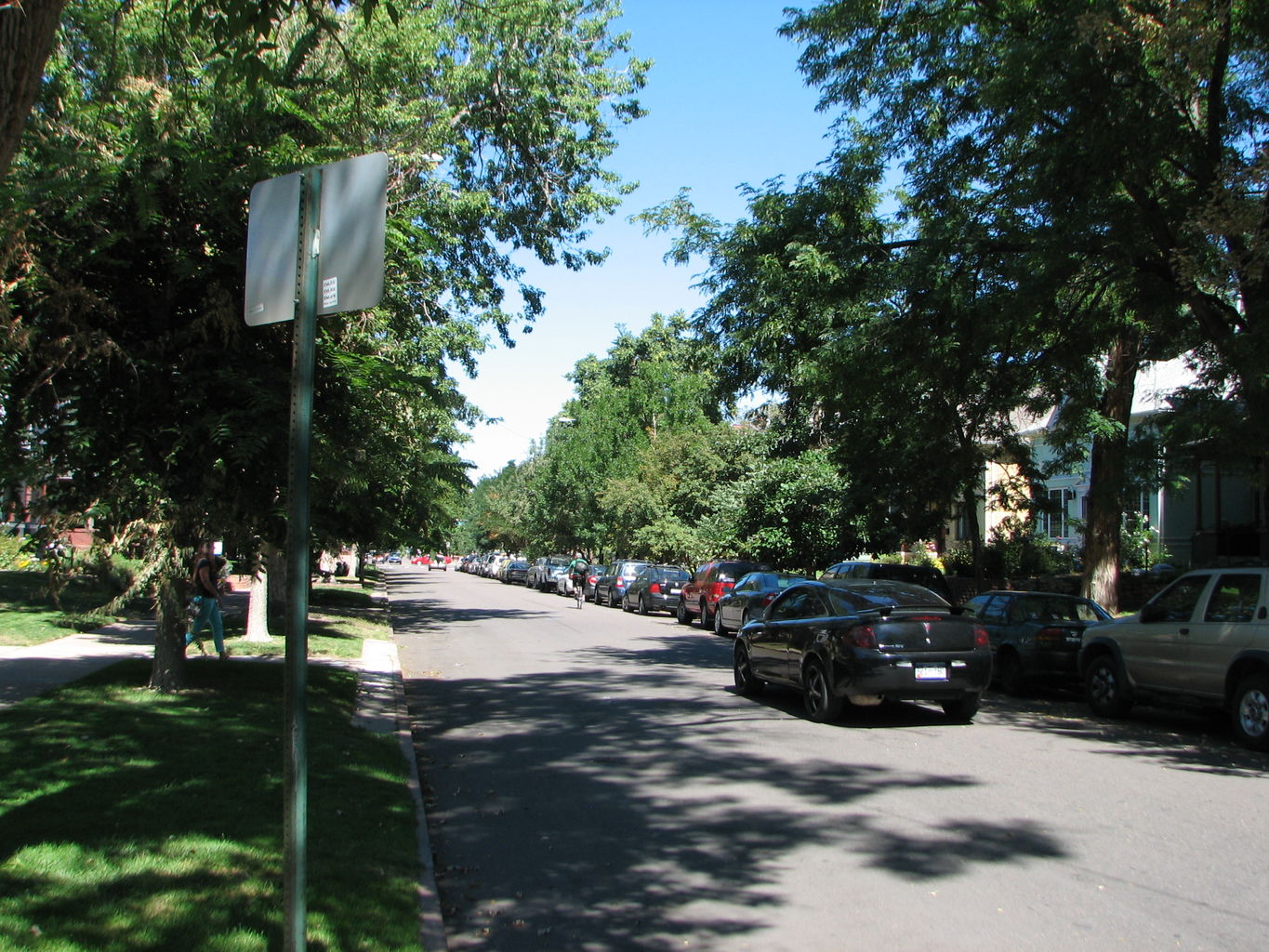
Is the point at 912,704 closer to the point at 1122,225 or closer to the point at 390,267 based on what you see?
the point at 1122,225

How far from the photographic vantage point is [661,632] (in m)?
24.9

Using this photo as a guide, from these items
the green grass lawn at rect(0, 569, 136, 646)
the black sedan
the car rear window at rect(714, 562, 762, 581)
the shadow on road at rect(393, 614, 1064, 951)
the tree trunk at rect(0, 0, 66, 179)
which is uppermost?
the tree trunk at rect(0, 0, 66, 179)

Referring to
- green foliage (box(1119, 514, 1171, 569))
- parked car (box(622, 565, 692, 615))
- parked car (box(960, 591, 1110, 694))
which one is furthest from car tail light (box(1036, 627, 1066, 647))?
green foliage (box(1119, 514, 1171, 569))

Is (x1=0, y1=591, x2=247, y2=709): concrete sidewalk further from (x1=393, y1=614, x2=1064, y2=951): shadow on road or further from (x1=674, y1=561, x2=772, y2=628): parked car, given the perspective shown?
(x1=674, y1=561, x2=772, y2=628): parked car

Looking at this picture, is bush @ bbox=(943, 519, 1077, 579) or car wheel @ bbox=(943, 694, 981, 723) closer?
car wheel @ bbox=(943, 694, 981, 723)

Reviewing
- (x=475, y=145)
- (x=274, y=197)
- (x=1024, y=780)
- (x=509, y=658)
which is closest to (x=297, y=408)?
(x=274, y=197)

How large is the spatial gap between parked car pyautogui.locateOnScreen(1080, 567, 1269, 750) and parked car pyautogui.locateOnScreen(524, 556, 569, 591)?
38.3 meters

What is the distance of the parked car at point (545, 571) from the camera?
166ft

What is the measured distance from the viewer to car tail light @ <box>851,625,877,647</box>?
35.3 ft

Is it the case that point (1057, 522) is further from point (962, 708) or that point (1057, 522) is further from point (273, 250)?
point (273, 250)

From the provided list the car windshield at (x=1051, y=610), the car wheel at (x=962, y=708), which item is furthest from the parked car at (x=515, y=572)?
the car wheel at (x=962, y=708)

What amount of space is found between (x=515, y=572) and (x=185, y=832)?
57400 mm

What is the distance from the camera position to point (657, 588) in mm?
30969

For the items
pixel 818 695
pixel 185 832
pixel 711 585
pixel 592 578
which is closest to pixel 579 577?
pixel 592 578
